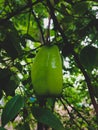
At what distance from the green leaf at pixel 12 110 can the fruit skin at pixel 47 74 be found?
44 mm

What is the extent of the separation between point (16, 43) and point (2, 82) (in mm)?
122

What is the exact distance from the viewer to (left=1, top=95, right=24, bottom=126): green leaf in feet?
2.25

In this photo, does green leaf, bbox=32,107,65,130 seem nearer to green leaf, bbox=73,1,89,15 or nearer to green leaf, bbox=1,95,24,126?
green leaf, bbox=1,95,24,126

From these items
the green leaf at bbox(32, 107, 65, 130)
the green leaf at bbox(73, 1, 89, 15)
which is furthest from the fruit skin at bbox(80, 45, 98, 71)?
the green leaf at bbox(32, 107, 65, 130)

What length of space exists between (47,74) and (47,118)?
0.10 meters

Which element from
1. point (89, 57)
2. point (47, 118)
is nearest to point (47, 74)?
point (47, 118)

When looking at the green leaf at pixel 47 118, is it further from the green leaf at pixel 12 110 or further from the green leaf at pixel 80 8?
the green leaf at pixel 80 8

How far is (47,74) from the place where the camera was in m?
0.75

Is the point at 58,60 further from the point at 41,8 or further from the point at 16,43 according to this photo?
the point at 41,8

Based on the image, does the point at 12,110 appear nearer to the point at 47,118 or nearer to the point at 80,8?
the point at 47,118

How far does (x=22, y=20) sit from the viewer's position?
1998 millimetres

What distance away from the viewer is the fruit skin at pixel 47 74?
2.37 ft

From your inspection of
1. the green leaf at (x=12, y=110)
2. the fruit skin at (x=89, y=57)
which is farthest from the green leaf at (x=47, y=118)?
the fruit skin at (x=89, y=57)

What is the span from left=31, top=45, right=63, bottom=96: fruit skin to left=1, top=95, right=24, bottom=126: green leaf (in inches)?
1.7
